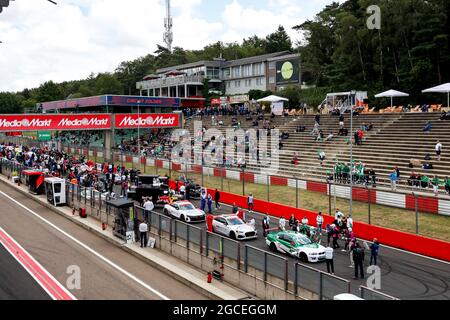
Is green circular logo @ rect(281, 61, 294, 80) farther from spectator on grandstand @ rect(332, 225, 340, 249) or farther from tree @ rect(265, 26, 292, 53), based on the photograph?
spectator on grandstand @ rect(332, 225, 340, 249)

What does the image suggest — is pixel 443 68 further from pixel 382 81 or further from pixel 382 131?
pixel 382 131

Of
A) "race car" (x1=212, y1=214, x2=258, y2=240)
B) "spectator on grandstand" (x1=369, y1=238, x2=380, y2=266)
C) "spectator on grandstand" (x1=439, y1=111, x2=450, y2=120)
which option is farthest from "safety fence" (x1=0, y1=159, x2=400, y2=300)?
"spectator on grandstand" (x1=439, y1=111, x2=450, y2=120)

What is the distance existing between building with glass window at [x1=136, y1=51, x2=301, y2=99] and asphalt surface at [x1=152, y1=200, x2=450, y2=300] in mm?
66011

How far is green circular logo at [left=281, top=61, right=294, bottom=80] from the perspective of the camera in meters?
85.4

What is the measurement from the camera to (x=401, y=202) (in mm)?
30156

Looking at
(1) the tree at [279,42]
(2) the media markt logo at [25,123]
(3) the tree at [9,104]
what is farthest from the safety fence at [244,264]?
(3) the tree at [9,104]

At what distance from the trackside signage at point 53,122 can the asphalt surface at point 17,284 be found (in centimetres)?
4157

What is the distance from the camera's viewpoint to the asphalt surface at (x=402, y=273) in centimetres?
1770

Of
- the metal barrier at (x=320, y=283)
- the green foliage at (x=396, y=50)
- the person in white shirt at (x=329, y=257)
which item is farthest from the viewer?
the green foliage at (x=396, y=50)

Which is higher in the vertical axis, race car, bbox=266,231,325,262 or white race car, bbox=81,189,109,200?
white race car, bbox=81,189,109,200

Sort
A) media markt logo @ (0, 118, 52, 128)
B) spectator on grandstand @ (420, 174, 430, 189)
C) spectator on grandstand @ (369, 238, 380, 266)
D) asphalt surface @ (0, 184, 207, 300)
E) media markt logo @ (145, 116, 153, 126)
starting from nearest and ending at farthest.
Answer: asphalt surface @ (0, 184, 207, 300) → spectator on grandstand @ (369, 238, 380, 266) → spectator on grandstand @ (420, 174, 430, 189) → media markt logo @ (0, 118, 52, 128) → media markt logo @ (145, 116, 153, 126)

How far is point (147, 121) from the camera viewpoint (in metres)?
67.4

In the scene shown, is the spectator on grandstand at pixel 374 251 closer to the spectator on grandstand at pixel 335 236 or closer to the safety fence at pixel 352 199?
the spectator on grandstand at pixel 335 236

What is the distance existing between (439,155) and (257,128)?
2416 centimetres
